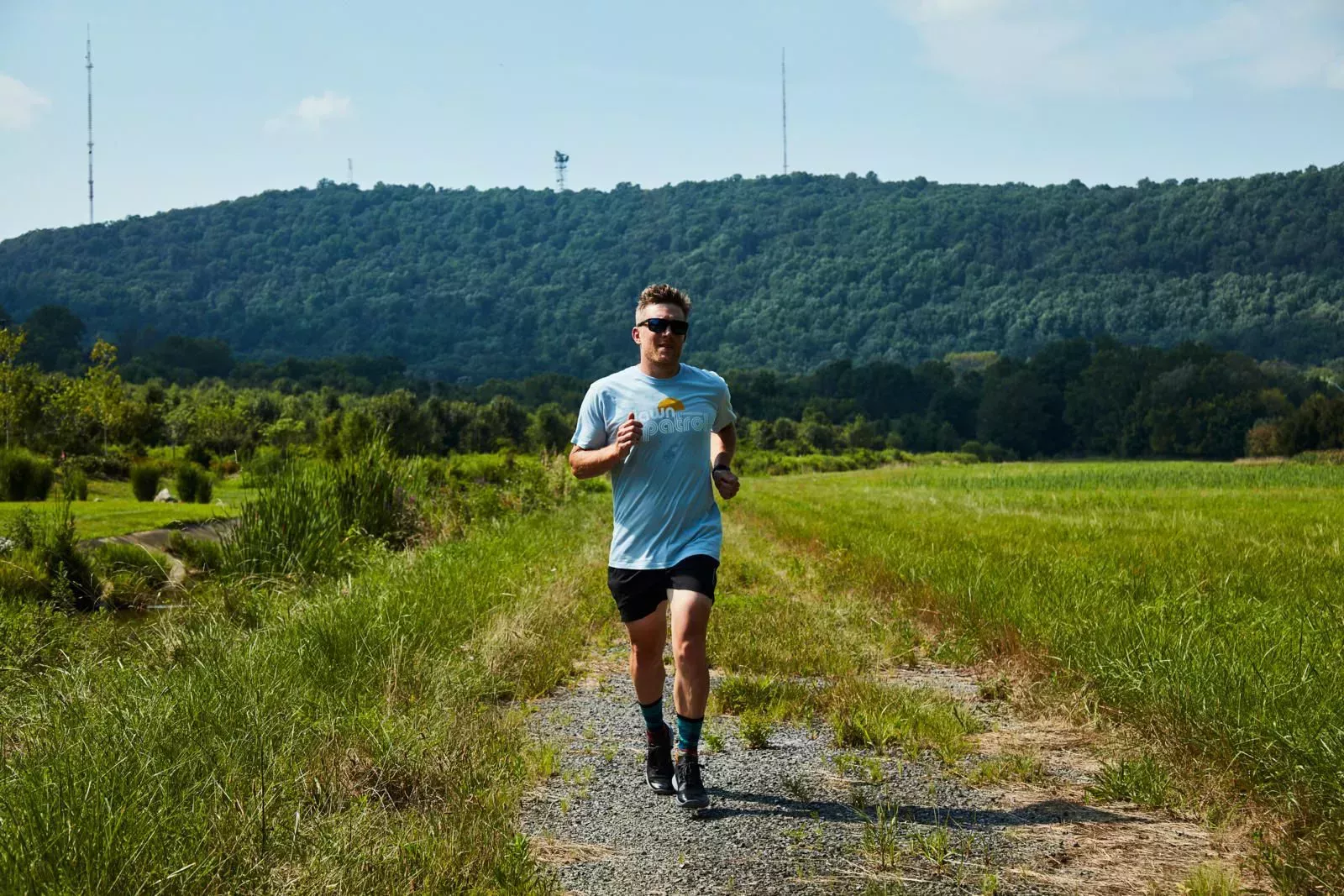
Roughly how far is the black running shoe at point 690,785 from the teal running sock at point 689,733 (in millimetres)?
39

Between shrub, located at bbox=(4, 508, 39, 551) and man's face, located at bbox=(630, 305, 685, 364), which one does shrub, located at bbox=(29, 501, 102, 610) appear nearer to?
shrub, located at bbox=(4, 508, 39, 551)

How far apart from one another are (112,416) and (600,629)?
1221 inches

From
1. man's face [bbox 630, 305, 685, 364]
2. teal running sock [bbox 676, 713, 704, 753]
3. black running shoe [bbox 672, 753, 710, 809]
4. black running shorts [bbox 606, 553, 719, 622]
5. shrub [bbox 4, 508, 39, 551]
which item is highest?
man's face [bbox 630, 305, 685, 364]

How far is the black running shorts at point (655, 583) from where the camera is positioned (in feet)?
15.6

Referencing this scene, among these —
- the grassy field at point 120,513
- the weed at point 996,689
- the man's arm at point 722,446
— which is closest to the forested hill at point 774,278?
the grassy field at point 120,513

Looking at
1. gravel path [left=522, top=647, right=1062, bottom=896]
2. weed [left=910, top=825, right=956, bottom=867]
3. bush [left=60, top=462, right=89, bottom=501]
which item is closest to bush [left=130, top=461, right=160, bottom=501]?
bush [left=60, top=462, right=89, bottom=501]

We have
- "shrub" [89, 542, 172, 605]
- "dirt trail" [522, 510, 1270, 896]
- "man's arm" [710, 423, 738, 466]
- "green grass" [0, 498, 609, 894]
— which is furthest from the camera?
"shrub" [89, 542, 172, 605]

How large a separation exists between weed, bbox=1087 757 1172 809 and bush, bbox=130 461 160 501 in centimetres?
2063

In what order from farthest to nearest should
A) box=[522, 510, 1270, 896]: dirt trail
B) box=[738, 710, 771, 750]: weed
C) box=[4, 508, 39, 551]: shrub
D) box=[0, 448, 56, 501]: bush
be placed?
box=[0, 448, 56, 501]: bush
box=[4, 508, 39, 551]: shrub
box=[738, 710, 771, 750]: weed
box=[522, 510, 1270, 896]: dirt trail

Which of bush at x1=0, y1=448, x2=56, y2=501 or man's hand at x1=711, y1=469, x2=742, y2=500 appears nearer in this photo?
man's hand at x1=711, y1=469, x2=742, y2=500

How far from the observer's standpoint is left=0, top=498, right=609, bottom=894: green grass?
3.26 metres

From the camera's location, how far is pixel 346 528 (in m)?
13.9

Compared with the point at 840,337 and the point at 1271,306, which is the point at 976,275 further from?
the point at 1271,306

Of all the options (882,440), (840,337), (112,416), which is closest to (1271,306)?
(840,337)
